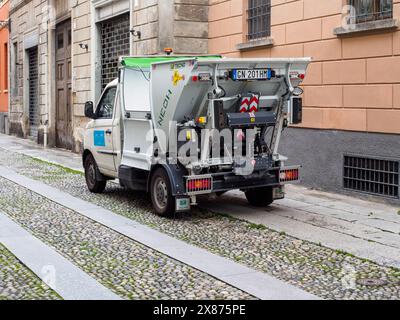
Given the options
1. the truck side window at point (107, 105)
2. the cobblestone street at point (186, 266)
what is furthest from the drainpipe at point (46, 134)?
the cobblestone street at point (186, 266)

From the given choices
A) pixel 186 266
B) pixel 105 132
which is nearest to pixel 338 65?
pixel 105 132

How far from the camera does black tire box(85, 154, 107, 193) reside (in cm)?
1163

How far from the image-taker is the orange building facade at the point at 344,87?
33.8ft

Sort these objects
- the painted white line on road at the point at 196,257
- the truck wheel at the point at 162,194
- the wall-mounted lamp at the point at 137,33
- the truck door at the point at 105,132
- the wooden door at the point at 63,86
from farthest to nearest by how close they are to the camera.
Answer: the wooden door at the point at 63,86, the wall-mounted lamp at the point at 137,33, the truck door at the point at 105,132, the truck wheel at the point at 162,194, the painted white line on road at the point at 196,257

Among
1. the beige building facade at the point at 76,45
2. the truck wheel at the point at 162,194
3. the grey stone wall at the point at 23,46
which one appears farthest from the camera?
the grey stone wall at the point at 23,46

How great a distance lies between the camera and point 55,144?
77.9ft

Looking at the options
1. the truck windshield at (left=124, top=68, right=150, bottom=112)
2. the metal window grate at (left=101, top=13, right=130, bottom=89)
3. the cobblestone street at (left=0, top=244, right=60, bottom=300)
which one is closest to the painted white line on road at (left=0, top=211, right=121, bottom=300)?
the cobblestone street at (left=0, top=244, right=60, bottom=300)

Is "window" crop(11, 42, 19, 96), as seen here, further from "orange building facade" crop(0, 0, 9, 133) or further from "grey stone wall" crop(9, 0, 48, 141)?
"orange building facade" crop(0, 0, 9, 133)

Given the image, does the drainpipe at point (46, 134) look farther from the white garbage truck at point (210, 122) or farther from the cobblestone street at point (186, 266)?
the white garbage truck at point (210, 122)

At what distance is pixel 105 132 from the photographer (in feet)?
36.4

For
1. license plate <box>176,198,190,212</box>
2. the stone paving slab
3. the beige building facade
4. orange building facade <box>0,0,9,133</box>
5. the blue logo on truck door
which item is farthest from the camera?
orange building facade <box>0,0,9,133</box>

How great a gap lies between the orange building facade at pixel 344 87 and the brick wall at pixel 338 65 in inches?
0.6

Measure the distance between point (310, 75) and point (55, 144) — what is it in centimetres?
1390

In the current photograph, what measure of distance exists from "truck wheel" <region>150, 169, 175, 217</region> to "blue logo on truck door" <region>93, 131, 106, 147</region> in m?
1.97
